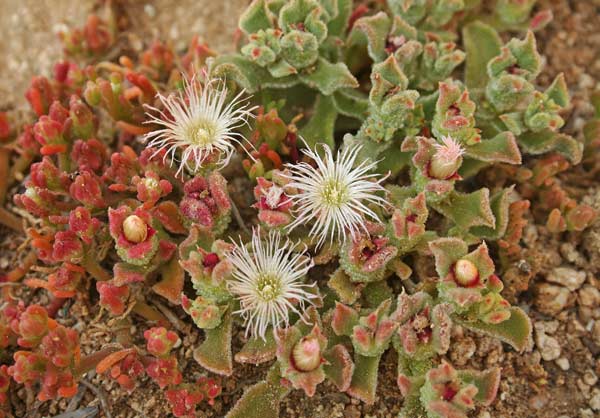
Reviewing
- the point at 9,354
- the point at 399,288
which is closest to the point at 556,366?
the point at 399,288

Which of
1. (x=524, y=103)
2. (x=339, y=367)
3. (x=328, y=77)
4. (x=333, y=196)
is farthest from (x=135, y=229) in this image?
(x=524, y=103)

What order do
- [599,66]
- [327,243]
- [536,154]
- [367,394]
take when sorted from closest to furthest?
[367,394] → [327,243] → [536,154] → [599,66]

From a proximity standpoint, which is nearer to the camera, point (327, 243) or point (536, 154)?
point (327, 243)

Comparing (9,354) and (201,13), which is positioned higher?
(201,13)

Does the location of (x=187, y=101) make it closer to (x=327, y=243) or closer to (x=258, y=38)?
(x=258, y=38)

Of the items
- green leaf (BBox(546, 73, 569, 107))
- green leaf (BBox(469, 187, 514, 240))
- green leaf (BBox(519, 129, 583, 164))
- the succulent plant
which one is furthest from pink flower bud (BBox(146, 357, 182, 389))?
green leaf (BBox(546, 73, 569, 107))

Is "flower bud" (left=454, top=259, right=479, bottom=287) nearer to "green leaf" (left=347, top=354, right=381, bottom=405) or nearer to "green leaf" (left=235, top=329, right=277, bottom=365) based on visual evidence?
"green leaf" (left=347, top=354, right=381, bottom=405)
